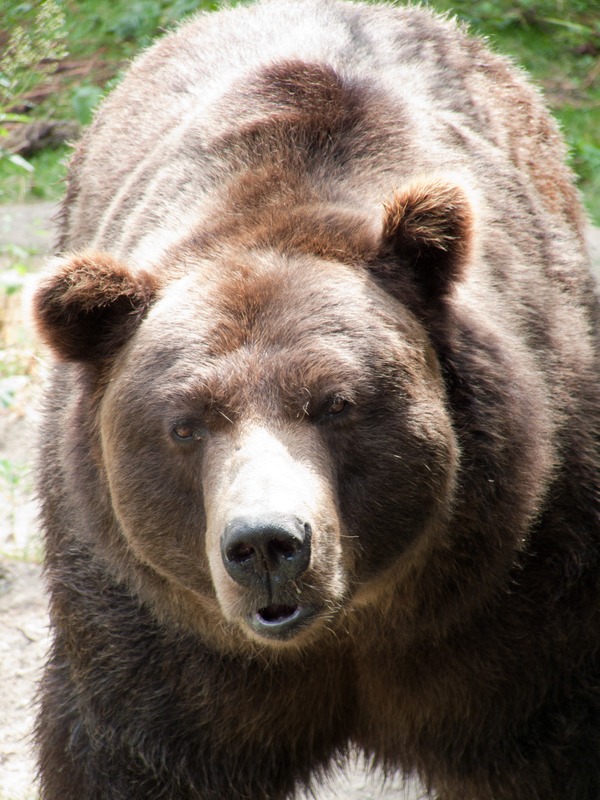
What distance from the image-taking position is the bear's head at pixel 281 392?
3.80 metres

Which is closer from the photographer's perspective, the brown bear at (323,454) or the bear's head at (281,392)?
the bear's head at (281,392)

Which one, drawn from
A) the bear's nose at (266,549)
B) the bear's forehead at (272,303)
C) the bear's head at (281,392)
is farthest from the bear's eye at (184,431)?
the bear's nose at (266,549)

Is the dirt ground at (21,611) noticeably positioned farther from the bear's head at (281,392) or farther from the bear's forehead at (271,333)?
the bear's forehead at (271,333)

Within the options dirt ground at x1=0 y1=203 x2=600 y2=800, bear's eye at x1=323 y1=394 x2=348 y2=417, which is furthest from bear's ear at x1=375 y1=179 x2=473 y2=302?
dirt ground at x1=0 y1=203 x2=600 y2=800

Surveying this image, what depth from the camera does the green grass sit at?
37.8ft

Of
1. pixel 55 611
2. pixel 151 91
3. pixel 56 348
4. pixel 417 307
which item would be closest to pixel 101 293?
pixel 56 348

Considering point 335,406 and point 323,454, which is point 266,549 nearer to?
point 323,454

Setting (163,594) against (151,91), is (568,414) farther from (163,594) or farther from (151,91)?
(151,91)

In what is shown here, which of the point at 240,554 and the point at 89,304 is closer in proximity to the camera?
the point at 240,554

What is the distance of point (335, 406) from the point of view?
391cm

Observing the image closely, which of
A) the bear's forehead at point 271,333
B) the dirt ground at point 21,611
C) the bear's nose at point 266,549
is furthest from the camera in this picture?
the dirt ground at point 21,611

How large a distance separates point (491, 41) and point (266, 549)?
9.47 m

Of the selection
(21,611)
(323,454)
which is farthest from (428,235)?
(21,611)

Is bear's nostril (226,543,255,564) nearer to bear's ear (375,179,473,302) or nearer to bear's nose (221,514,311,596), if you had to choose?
bear's nose (221,514,311,596)
